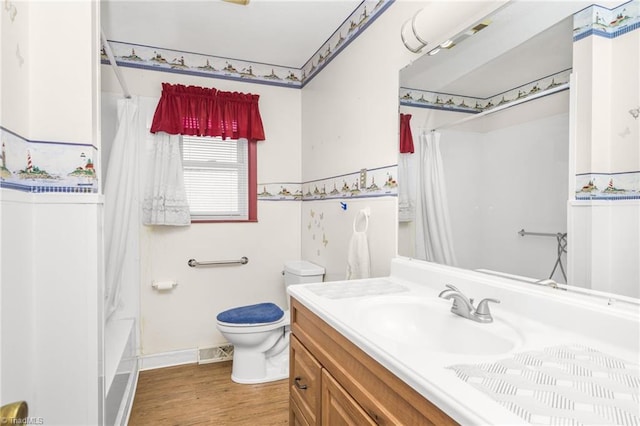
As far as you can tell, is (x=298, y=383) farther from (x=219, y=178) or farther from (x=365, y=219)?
(x=219, y=178)

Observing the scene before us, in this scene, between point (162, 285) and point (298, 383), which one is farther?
point (162, 285)

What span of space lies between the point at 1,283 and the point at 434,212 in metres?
1.60

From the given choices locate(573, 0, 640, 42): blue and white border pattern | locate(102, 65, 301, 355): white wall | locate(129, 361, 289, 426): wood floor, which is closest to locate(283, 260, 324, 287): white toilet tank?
locate(102, 65, 301, 355): white wall

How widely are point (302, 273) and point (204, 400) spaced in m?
1.03

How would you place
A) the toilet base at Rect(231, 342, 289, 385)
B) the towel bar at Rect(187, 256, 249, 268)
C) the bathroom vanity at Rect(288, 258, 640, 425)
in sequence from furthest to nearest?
1. the towel bar at Rect(187, 256, 249, 268)
2. the toilet base at Rect(231, 342, 289, 385)
3. the bathroom vanity at Rect(288, 258, 640, 425)

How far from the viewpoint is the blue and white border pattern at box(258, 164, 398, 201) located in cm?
185

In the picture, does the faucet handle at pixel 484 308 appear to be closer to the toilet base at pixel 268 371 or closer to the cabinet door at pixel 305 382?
the cabinet door at pixel 305 382

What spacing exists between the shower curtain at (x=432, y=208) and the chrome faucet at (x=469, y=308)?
0.33m

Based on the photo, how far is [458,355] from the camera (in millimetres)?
773

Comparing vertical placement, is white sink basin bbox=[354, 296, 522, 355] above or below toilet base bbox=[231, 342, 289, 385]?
above

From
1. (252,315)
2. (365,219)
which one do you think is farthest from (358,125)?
(252,315)

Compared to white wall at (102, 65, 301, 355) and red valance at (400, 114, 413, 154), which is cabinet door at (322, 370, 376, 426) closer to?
red valance at (400, 114, 413, 154)

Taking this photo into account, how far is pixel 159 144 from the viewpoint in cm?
262

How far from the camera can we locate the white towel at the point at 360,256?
6.24 ft
